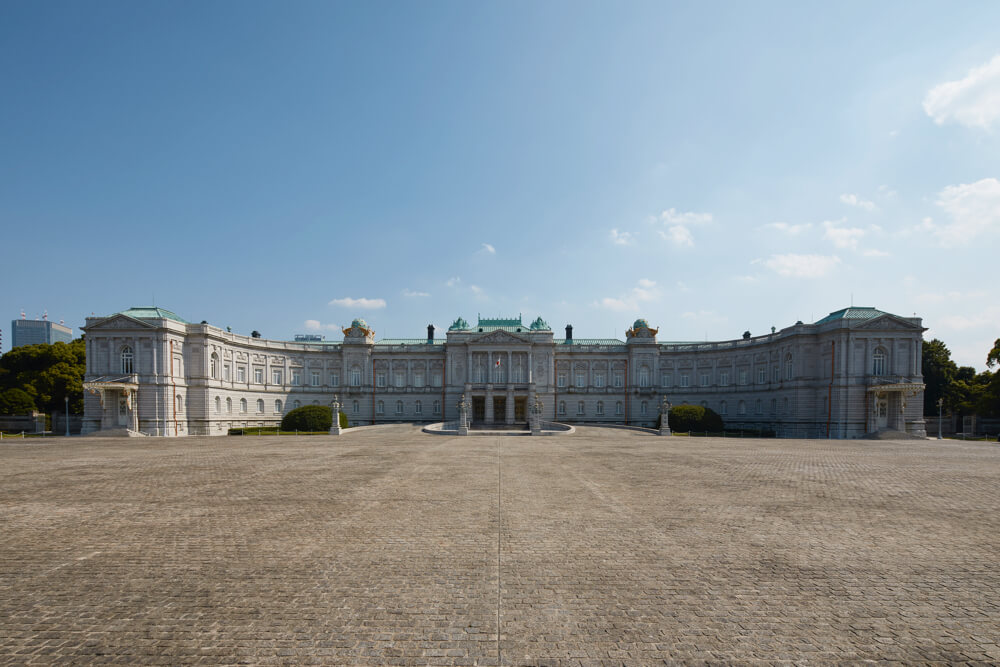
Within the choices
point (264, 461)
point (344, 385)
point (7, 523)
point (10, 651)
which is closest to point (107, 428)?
point (344, 385)

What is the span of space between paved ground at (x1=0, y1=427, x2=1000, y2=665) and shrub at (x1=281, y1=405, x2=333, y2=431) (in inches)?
1550

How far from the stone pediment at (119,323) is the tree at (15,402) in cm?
1130

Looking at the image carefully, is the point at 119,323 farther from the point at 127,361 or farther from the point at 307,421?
the point at 307,421

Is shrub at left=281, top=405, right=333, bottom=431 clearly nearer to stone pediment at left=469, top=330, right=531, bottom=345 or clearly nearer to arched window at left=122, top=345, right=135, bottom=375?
arched window at left=122, top=345, right=135, bottom=375

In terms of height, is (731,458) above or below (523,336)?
below

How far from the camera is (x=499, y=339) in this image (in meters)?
74.4

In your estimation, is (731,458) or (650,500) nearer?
(650,500)

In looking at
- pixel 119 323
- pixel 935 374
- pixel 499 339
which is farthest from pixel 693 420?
pixel 119 323

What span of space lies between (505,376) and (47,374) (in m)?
60.0

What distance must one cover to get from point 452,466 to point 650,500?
35.5 feet

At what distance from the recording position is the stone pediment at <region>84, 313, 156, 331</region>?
54.8 meters

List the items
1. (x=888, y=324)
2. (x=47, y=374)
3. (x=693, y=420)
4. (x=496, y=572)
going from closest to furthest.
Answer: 1. (x=496, y=572)
2. (x=888, y=324)
3. (x=693, y=420)
4. (x=47, y=374)

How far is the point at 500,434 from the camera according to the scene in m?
50.6

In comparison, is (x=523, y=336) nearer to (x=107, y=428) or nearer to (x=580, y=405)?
(x=580, y=405)
